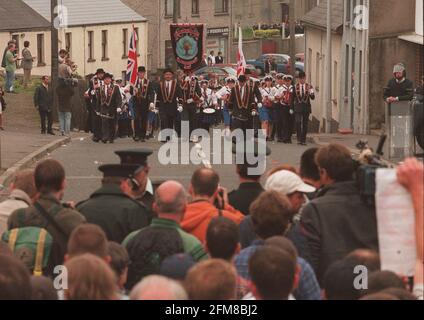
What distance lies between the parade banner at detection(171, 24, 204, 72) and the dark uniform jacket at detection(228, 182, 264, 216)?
32.2 meters

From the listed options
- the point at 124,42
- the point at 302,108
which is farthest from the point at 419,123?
the point at 124,42

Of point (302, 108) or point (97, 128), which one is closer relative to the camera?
point (97, 128)

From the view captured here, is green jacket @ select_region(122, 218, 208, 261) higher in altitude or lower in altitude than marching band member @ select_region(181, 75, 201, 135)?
lower

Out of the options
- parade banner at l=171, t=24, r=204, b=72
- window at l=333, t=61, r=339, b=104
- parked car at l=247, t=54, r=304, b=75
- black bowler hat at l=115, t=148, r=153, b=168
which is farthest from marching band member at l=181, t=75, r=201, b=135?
parked car at l=247, t=54, r=304, b=75

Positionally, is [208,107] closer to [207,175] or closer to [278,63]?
[207,175]

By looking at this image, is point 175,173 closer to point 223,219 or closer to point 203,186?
point 203,186

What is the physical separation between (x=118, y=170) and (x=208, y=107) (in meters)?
26.3

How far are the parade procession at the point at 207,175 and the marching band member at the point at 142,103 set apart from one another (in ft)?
0.13

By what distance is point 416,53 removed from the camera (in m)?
35.4

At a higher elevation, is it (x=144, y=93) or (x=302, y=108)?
(x=144, y=93)

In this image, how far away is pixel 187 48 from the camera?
43.5 meters

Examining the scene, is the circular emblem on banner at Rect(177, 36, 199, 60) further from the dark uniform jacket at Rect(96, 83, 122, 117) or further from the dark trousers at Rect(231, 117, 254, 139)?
the dark trousers at Rect(231, 117, 254, 139)

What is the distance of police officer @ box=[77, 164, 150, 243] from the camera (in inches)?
379

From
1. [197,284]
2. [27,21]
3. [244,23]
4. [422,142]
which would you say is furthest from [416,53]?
[244,23]
